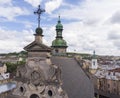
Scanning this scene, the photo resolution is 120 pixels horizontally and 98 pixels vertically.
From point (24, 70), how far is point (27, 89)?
67.8 inches

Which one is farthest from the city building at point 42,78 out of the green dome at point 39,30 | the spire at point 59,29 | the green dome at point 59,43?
the spire at point 59,29

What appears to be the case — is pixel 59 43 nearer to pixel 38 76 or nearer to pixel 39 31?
pixel 39 31

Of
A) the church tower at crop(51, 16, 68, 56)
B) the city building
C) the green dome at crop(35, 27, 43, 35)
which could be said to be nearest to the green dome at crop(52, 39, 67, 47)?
the church tower at crop(51, 16, 68, 56)

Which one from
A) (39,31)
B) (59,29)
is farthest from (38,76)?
(59,29)

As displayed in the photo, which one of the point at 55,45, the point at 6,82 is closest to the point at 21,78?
the point at 55,45

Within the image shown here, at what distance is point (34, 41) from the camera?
23.1 metres

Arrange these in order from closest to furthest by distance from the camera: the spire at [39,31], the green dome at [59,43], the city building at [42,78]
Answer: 1. the city building at [42,78]
2. the spire at [39,31]
3. the green dome at [59,43]

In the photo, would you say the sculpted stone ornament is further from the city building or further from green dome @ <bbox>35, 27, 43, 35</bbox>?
green dome @ <bbox>35, 27, 43, 35</bbox>

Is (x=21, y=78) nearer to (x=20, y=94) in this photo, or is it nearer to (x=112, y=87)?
(x=20, y=94)

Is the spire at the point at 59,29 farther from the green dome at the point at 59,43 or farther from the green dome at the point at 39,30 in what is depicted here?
the green dome at the point at 39,30

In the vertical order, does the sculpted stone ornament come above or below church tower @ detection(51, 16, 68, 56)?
below

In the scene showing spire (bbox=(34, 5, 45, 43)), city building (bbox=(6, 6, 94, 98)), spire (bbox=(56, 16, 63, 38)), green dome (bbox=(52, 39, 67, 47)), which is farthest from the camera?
spire (bbox=(56, 16, 63, 38))

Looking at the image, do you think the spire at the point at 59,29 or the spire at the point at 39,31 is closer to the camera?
the spire at the point at 39,31

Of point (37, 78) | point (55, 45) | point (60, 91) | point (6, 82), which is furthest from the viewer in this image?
point (6, 82)
